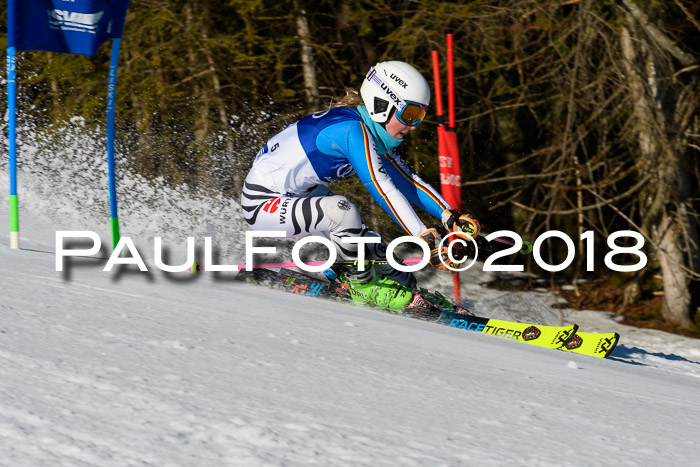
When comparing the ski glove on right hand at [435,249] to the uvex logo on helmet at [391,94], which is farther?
the uvex logo on helmet at [391,94]

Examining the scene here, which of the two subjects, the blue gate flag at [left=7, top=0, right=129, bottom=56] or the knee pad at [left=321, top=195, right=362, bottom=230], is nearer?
the blue gate flag at [left=7, top=0, right=129, bottom=56]

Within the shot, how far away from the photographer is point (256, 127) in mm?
7824

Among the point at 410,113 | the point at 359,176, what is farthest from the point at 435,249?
the point at 410,113

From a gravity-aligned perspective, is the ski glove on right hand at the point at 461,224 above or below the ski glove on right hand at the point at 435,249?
above

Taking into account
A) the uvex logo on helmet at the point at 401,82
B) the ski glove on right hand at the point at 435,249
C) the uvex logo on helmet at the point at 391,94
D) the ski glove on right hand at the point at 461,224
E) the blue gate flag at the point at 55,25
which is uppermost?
the blue gate flag at the point at 55,25

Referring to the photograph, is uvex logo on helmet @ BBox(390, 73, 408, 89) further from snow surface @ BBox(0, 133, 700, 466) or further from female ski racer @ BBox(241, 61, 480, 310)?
snow surface @ BBox(0, 133, 700, 466)

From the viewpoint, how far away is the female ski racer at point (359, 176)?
3975mm

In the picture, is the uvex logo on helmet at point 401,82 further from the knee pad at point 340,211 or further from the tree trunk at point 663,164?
the tree trunk at point 663,164

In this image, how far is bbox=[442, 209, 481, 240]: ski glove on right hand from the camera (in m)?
3.94

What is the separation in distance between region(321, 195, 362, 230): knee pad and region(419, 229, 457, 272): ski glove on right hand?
0.56 meters

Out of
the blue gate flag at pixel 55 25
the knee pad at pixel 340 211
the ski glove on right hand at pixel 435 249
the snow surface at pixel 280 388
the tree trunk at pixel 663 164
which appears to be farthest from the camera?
the tree trunk at pixel 663 164

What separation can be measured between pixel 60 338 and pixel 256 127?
19.2ft

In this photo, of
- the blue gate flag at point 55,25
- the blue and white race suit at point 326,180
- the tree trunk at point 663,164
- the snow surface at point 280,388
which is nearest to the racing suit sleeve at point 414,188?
the blue and white race suit at point 326,180

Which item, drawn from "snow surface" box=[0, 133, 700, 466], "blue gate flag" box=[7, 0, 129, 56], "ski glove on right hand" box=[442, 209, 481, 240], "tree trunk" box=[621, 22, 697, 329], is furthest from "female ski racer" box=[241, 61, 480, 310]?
"tree trunk" box=[621, 22, 697, 329]
